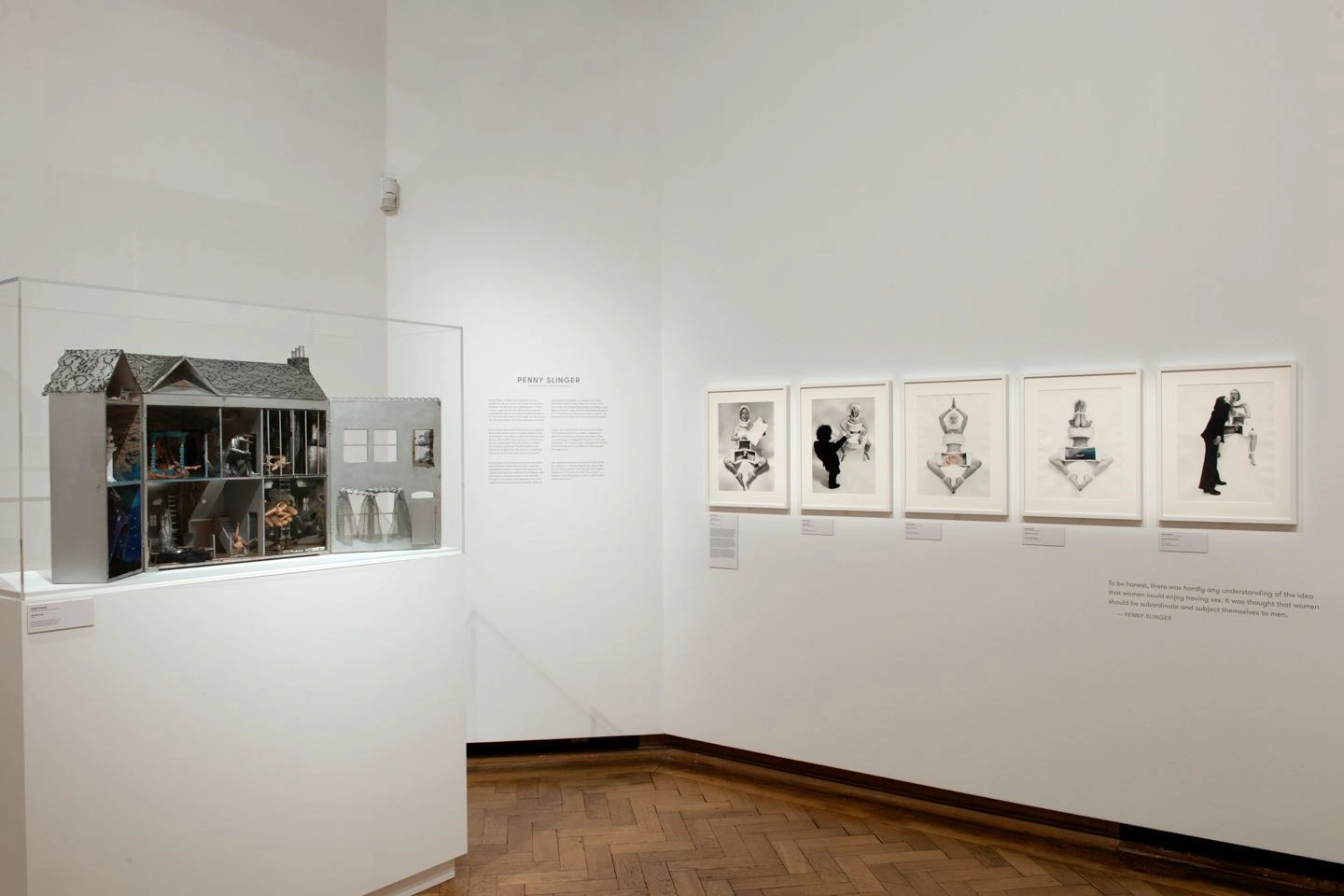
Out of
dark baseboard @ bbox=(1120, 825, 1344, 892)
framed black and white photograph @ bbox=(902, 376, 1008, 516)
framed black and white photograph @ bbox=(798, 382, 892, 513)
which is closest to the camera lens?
dark baseboard @ bbox=(1120, 825, 1344, 892)

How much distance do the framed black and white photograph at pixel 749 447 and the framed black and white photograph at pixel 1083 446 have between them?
1362 millimetres

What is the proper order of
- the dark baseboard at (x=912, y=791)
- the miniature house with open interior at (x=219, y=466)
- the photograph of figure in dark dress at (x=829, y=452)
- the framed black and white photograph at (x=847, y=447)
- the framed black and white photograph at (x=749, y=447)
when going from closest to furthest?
1. the miniature house with open interior at (x=219, y=466)
2. the dark baseboard at (x=912, y=791)
3. the framed black and white photograph at (x=847, y=447)
4. the photograph of figure in dark dress at (x=829, y=452)
5. the framed black and white photograph at (x=749, y=447)

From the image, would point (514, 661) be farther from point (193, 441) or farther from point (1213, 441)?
point (1213, 441)

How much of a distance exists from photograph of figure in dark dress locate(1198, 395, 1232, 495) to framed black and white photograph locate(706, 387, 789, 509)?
2107 mm

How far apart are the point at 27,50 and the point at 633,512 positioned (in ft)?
12.7

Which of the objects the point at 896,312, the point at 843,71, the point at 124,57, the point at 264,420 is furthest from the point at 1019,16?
the point at 124,57

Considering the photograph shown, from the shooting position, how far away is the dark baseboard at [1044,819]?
374cm

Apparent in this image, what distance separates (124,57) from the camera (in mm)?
4168

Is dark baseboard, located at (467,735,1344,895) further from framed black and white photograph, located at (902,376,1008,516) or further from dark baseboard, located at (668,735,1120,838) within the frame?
framed black and white photograph, located at (902,376,1008,516)

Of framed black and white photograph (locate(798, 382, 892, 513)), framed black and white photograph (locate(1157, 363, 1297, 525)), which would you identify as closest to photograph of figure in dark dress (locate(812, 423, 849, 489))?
framed black and white photograph (locate(798, 382, 892, 513))

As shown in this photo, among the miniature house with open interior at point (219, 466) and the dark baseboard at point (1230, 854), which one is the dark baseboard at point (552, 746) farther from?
the dark baseboard at point (1230, 854)

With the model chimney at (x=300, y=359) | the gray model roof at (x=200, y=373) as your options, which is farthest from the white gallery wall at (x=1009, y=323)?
the gray model roof at (x=200, y=373)

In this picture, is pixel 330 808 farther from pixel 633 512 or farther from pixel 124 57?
pixel 124 57

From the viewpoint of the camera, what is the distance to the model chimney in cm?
353
